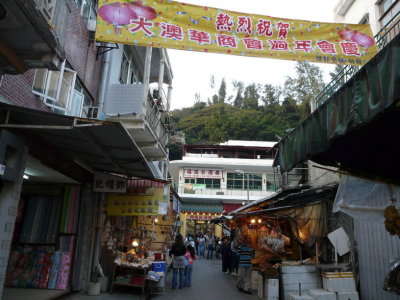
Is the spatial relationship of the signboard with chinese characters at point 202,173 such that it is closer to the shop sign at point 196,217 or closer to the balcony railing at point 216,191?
the balcony railing at point 216,191

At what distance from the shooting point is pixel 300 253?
1088cm

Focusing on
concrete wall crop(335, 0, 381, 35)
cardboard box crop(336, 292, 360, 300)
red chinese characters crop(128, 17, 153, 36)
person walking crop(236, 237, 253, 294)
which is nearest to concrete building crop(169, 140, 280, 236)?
person walking crop(236, 237, 253, 294)

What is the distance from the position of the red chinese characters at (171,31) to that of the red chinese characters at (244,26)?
1372 millimetres

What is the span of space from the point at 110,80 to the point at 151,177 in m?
4.51

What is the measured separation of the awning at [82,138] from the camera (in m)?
5.29

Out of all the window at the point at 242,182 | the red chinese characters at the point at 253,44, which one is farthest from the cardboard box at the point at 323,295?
the window at the point at 242,182

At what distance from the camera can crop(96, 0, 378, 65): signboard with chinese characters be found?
6.87 meters

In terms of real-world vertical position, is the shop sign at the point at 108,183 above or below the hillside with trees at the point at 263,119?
below

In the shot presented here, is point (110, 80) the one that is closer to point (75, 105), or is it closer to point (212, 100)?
point (75, 105)

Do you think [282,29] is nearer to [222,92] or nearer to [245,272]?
[245,272]

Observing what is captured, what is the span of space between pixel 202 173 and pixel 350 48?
3283 cm

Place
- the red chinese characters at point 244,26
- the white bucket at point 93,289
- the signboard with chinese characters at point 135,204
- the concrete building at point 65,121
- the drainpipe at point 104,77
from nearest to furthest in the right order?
the concrete building at point 65,121, the red chinese characters at point 244,26, the white bucket at point 93,289, the signboard with chinese characters at point 135,204, the drainpipe at point 104,77

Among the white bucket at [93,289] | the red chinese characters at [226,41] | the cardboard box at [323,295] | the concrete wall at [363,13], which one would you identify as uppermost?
the concrete wall at [363,13]

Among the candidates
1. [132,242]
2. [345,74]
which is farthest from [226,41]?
[132,242]
